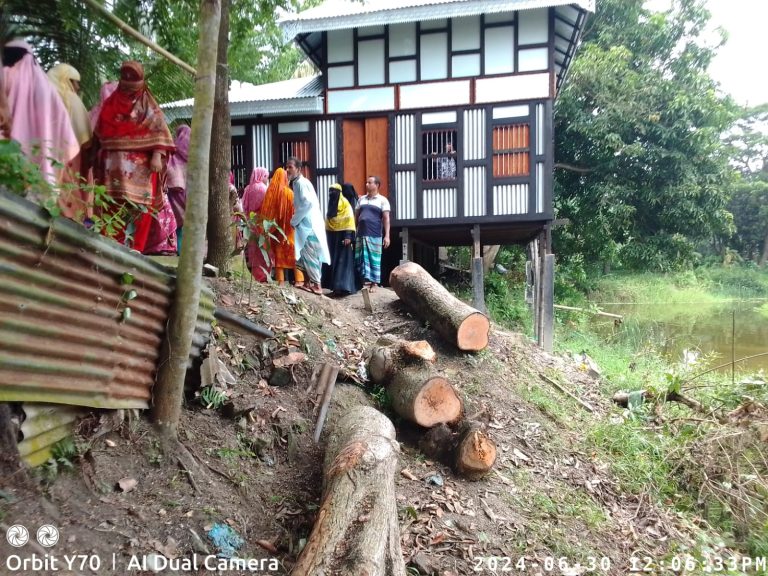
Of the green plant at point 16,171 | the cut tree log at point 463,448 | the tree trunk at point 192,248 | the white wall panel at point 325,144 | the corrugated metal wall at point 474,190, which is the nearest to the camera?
the green plant at point 16,171

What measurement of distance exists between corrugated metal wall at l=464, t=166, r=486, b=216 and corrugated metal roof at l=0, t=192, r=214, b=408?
719 centimetres

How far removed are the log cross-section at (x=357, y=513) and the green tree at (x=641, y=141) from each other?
550 inches

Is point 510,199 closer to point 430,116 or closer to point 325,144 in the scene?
point 430,116

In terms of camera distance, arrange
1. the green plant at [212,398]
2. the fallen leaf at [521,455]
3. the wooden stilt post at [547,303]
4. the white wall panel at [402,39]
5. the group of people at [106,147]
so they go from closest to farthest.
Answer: the group of people at [106,147] < the green plant at [212,398] < the fallen leaf at [521,455] < the white wall panel at [402,39] < the wooden stilt post at [547,303]

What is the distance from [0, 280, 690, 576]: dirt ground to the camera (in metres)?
2.37

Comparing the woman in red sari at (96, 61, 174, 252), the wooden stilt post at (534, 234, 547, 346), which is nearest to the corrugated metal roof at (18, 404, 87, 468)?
the woman in red sari at (96, 61, 174, 252)

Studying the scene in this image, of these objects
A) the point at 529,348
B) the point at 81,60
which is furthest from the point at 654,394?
the point at 81,60

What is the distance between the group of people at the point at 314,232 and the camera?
6074mm

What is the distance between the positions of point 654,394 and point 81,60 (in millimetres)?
7339

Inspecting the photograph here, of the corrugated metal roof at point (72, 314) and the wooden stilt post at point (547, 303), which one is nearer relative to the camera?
the corrugated metal roof at point (72, 314)

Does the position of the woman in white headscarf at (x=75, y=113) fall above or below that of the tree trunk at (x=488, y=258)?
above

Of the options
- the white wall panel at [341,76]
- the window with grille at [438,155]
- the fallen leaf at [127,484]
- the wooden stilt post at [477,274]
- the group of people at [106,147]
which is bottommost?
the fallen leaf at [127,484]

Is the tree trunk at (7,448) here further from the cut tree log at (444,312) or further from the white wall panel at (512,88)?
the white wall panel at (512,88)

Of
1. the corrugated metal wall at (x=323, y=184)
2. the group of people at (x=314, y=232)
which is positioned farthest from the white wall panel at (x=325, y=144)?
the group of people at (x=314, y=232)
